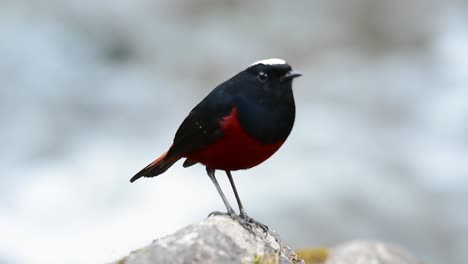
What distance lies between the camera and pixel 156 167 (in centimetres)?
474

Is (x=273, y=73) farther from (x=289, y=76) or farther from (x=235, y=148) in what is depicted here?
(x=235, y=148)

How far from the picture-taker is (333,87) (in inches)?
603

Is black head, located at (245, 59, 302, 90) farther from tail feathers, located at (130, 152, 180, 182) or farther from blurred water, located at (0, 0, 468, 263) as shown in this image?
blurred water, located at (0, 0, 468, 263)

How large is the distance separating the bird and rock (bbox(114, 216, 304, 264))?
28 cm

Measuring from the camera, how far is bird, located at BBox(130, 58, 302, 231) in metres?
3.96

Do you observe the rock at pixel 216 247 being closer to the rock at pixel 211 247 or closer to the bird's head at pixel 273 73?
the rock at pixel 211 247

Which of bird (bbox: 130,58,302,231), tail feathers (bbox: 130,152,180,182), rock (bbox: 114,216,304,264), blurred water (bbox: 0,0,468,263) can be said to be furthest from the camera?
blurred water (bbox: 0,0,468,263)

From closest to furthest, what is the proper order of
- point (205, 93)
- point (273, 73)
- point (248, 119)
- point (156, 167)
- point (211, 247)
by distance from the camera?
1. point (211, 247)
2. point (248, 119)
3. point (273, 73)
4. point (156, 167)
5. point (205, 93)

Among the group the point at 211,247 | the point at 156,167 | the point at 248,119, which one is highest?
the point at 156,167

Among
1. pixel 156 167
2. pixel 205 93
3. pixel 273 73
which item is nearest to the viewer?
pixel 273 73

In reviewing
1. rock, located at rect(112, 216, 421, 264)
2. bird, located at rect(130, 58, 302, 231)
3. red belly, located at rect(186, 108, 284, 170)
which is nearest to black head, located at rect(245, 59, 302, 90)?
bird, located at rect(130, 58, 302, 231)

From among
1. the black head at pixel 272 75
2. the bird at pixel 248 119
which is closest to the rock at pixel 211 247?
the bird at pixel 248 119

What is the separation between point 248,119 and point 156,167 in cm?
98

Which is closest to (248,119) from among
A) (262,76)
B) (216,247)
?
(262,76)
